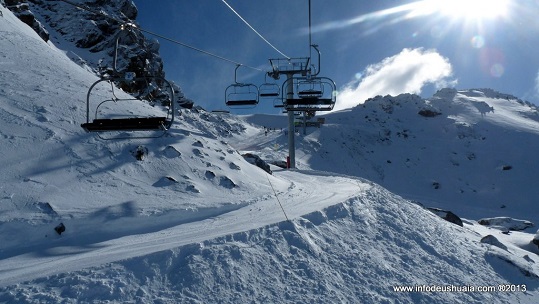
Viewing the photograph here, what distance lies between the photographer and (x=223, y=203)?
1219 centimetres

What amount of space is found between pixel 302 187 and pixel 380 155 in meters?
33.0

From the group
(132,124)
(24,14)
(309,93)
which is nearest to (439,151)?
(309,93)

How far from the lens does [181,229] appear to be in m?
9.56

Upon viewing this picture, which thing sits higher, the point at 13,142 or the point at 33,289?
the point at 13,142

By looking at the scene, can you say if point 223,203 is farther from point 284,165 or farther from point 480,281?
point 284,165

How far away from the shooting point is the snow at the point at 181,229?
6.59 metres

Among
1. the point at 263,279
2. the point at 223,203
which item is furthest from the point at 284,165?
the point at 263,279

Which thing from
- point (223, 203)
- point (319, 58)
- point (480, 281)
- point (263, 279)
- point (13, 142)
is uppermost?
point (319, 58)

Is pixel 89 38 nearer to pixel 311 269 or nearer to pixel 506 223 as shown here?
pixel 506 223

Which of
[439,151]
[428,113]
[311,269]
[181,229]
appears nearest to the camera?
[311,269]

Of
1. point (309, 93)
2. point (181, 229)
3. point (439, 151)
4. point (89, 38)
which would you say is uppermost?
point (89, 38)

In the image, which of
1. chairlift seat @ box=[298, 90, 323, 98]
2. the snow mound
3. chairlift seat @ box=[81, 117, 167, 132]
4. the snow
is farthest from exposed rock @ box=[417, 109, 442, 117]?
chairlift seat @ box=[81, 117, 167, 132]

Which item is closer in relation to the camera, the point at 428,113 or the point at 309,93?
the point at 309,93

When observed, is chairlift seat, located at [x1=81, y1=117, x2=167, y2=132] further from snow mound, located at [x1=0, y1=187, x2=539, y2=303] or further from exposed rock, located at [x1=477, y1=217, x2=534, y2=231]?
exposed rock, located at [x1=477, y1=217, x2=534, y2=231]
